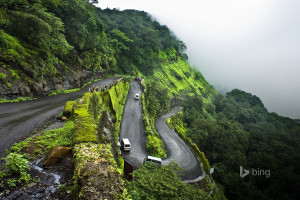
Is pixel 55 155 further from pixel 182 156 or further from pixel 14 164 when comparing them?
pixel 182 156

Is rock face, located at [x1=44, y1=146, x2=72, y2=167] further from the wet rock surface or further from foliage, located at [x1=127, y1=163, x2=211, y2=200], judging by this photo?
foliage, located at [x1=127, y1=163, x2=211, y2=200]

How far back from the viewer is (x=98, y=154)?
5.73m

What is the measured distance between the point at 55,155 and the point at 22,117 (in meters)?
6.16

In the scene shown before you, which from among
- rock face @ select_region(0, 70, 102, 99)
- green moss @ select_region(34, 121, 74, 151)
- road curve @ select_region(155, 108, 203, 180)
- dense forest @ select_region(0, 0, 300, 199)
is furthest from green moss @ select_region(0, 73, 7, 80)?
road curve @ select_region(155, 108, 203, 180)

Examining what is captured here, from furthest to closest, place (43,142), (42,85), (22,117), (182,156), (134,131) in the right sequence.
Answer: (182,156) → (134,131) → (42,85) → (22,117) → (43,142)

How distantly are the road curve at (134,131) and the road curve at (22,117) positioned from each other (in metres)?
8.59

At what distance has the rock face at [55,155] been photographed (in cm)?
583

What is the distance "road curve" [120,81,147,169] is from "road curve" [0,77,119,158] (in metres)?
8.59

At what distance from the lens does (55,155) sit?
6.04 metres

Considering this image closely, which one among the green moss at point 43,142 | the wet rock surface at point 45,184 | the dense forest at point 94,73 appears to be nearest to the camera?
the wet rock surface at point 45,184

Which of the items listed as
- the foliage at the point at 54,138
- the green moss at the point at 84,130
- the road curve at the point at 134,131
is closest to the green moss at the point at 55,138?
the foliage at the point at 54,138

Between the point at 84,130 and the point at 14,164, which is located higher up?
the point at 84,130

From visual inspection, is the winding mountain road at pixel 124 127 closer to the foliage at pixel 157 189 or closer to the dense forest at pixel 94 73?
the dense forest at pixel 94 73

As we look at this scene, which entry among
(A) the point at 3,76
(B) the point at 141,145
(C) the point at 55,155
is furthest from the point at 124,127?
(C) the point at 55,155
